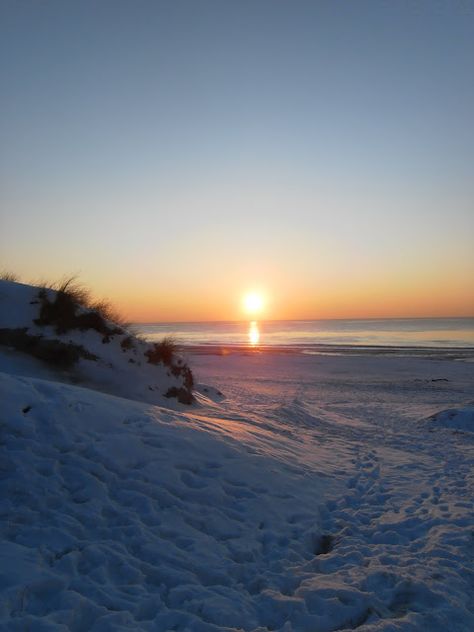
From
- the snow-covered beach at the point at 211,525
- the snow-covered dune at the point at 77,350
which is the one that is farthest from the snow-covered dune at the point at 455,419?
the snow-covered dune at the point at 77,350

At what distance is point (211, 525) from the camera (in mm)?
5859

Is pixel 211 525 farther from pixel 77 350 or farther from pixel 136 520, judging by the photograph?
pixel 77 350

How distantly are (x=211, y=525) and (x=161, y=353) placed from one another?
8861 mm

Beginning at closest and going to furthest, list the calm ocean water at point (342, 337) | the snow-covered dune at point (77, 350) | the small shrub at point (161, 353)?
1. the snow-covered dune at point (77, 350)
2. the small shrub at point (161, 353)
3. the calm ocean water at point (342, 337)

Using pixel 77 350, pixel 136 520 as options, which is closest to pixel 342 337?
pixel 77 350

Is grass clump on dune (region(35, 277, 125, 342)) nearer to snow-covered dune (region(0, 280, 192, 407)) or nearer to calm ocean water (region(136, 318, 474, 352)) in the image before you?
snow-covered dune (region(0, 280, 192, 407))

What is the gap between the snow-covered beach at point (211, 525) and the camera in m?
4.33

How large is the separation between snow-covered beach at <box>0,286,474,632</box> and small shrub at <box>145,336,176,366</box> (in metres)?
3.59

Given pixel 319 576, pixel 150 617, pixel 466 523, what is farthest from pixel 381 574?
pixel 150 617

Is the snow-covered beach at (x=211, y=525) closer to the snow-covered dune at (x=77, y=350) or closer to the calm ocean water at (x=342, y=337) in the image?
the snow-covered dune at (x=77, y=350)

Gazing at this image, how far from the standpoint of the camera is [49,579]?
14.2 feet

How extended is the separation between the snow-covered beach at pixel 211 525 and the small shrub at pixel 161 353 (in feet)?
11.8

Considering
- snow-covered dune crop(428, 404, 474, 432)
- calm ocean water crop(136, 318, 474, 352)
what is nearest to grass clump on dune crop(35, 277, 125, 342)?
calm ocean water crop(136, 318, 474, 352)

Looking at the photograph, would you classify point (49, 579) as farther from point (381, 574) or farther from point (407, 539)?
point (407, 539)
